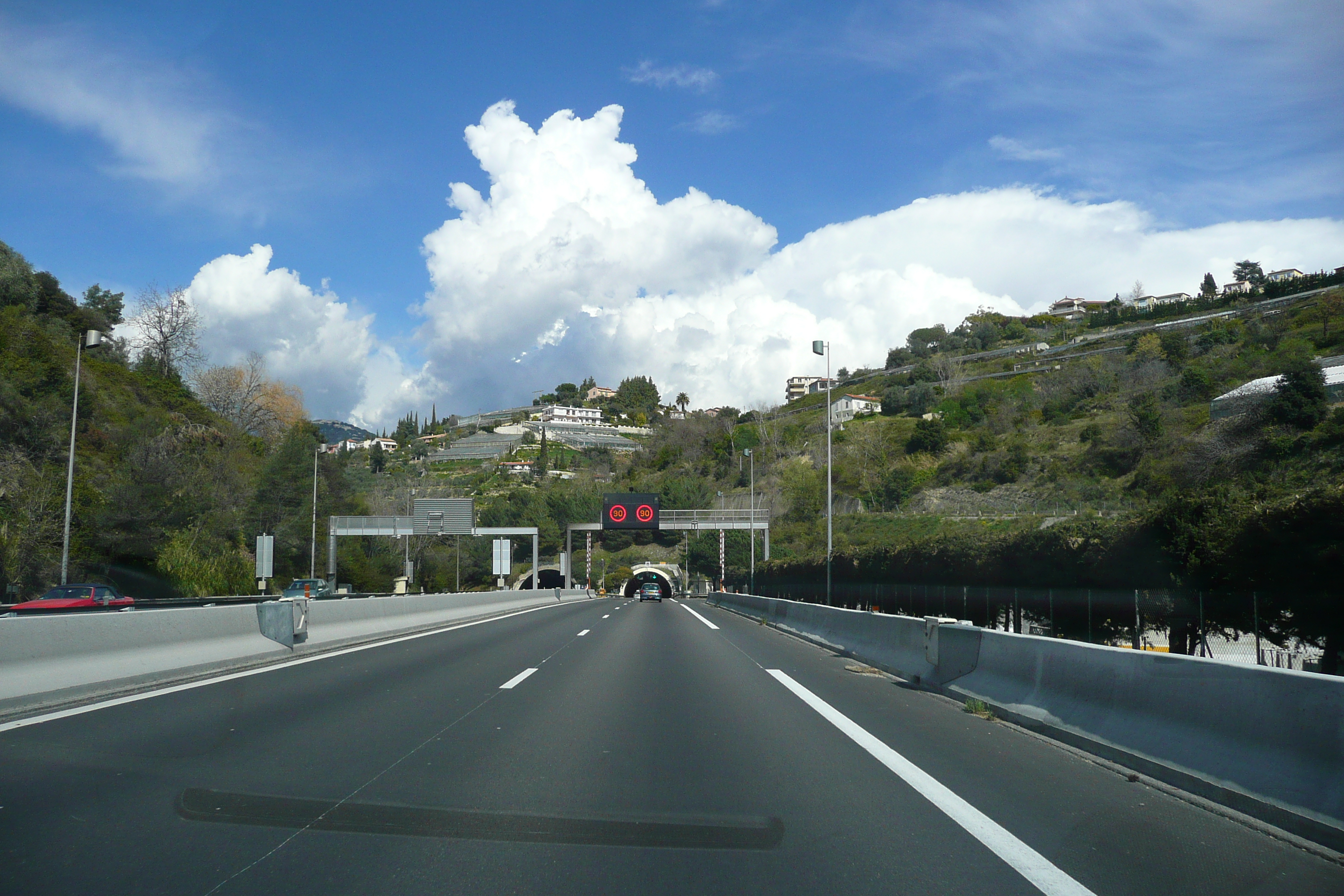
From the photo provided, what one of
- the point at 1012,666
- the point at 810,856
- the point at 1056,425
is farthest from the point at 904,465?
the point at 810,856

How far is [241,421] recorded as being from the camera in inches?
3359

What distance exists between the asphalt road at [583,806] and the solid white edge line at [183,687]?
176mm

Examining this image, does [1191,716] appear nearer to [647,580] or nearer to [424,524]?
[424,524]

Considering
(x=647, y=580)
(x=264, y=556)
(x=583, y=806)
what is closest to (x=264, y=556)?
(x=264, y=556)

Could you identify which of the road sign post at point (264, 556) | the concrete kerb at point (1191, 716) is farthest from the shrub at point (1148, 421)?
the concrete kerb at point (1191, 716)

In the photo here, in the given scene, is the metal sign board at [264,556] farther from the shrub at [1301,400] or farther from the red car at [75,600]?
the shrub at [1301,400]

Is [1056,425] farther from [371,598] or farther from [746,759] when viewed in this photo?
[746,759]

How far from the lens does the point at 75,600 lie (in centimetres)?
2697

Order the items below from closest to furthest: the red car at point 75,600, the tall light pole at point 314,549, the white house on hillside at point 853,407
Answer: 1. the red car at point 75,600
2. the tall light pole at point 314,549
3. the white house on hillside at point 853,407

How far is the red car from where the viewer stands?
84.8 feet

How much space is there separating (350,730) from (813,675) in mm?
7997

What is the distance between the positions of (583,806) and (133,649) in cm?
800

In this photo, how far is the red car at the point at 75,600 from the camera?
25844 millimetres

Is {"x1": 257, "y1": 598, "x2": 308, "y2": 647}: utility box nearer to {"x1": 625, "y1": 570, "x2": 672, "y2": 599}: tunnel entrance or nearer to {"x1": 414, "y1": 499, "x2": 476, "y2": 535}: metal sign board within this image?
{"x1": 414, "y1": 499, "x2": 476, "y2": 535}: metal sign board
